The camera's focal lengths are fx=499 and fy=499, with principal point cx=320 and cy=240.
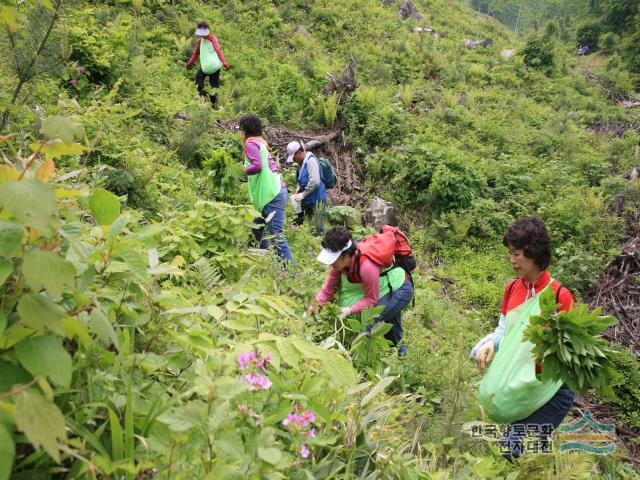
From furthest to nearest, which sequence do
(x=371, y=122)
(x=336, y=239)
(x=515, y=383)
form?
(x=371, y=122) → (x=336, y=239) → (x=515, y=383)

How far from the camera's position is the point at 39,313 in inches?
39.9

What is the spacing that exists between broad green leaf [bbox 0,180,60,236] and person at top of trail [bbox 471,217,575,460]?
7.49 feet

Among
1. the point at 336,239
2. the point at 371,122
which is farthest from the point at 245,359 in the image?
the point at 371,122

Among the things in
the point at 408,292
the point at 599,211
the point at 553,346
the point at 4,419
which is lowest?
the point at 599,211

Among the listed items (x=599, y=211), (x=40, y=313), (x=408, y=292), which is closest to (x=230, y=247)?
(x=408, y=292)

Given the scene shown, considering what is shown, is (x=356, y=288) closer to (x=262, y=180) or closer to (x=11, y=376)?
(x=262, y=180)

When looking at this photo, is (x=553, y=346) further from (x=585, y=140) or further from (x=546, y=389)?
(x=585, y=140)

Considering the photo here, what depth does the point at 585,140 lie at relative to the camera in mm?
12383

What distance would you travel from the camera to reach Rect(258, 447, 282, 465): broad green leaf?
3.95ft

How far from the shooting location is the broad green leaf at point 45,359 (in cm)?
101

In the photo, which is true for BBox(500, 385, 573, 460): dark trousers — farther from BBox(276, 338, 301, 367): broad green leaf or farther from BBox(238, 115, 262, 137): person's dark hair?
BBox(238, 115, 262, 137): person's dark hair

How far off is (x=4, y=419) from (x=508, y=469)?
226cm

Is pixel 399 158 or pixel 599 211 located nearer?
pixel 599 211

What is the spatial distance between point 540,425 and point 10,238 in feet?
9.06
